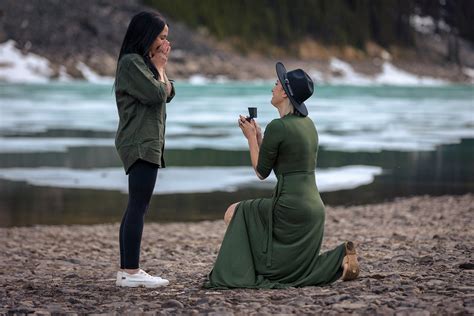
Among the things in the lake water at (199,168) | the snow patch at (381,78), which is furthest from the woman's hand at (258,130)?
the snow patch at (381,78)

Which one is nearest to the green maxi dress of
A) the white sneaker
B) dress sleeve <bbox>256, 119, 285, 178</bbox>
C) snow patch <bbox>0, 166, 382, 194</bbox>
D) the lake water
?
dress sleeve <bbox>256, 119, 285, 178</bbox>

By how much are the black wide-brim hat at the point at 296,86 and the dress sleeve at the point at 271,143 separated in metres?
0.18

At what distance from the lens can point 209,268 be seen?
795 centimetres

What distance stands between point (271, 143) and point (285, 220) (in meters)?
0.50

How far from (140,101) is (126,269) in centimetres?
118

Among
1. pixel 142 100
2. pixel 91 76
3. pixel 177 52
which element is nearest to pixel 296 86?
pixel 142 100

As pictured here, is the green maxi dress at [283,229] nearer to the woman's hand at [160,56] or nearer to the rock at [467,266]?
the woman's hand at [160,56]

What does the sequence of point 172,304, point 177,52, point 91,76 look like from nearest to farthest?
1. point 172,304
2. point 91,76
3. point 177,52

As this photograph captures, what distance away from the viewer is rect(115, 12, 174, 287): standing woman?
614 centimetres

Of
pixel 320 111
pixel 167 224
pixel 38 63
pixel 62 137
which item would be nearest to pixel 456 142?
pixel 62 137

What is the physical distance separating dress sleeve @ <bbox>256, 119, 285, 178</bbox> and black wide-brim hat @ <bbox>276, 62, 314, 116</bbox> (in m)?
0.18

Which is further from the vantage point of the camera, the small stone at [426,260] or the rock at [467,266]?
the small stone at [426,260]

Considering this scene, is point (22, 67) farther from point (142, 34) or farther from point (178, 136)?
point (142, 34)

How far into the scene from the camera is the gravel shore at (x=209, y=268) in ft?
18.5
